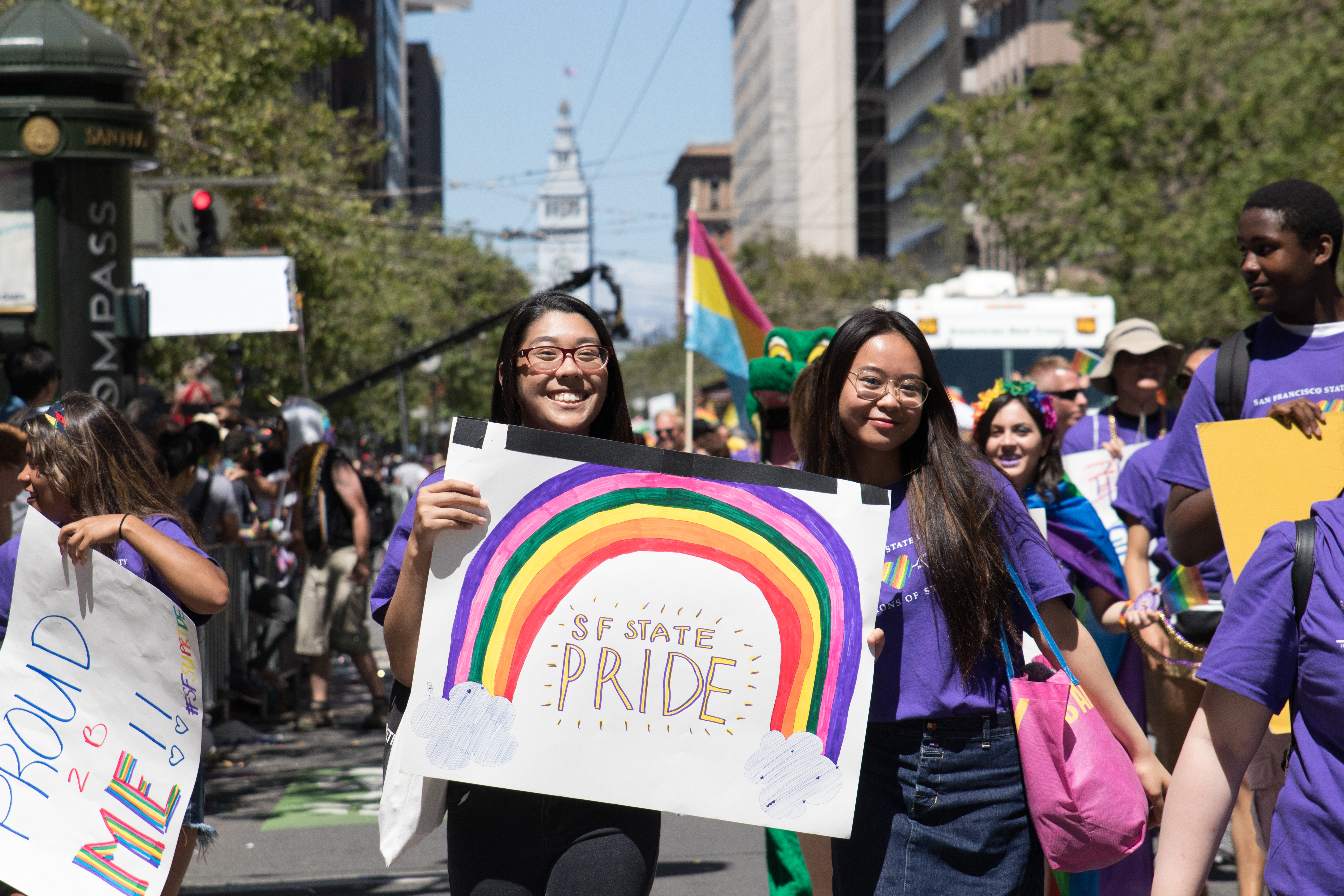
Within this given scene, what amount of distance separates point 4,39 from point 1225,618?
6.96 meters

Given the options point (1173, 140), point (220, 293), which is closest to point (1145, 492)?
point (220, 293)

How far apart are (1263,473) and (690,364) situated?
19.5 feet

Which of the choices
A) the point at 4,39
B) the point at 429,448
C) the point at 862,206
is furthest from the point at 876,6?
the point at 4,39

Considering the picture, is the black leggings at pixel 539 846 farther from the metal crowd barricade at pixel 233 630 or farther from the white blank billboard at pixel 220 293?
the white blank billboard at pixel 220 293

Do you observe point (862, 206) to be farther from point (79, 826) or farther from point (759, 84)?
point (79, 826)

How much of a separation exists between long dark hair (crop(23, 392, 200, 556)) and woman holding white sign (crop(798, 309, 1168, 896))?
173 centimetres

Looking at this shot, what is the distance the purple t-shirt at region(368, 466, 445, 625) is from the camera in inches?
117

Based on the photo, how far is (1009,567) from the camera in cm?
305

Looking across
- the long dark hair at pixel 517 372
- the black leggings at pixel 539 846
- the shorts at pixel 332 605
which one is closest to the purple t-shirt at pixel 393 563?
the long dark hair at pixel 517 372

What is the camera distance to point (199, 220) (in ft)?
37.9

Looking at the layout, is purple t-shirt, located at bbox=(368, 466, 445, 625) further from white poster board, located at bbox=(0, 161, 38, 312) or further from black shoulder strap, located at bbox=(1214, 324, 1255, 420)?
white poster board, located at bbox=(0, 161, 38, 312)

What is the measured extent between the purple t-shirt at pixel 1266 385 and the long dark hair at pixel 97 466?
258 centimetres

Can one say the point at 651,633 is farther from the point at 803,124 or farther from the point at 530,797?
the point at 803,124

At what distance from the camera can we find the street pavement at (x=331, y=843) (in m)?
6.01
